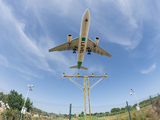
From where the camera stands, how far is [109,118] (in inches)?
744

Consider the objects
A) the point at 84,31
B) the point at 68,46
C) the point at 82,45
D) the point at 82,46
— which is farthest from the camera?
the point at 68,46

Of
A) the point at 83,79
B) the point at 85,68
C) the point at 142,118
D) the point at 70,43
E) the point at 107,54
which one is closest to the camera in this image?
the point at 142,118

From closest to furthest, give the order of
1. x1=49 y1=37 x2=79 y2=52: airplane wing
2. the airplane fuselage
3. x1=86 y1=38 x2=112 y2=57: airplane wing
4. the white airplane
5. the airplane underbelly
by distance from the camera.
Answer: the airplane fuselage < the white airplane < the airplane underbelly < x1=49 y1=37 x2=79 y2=52: airplane wing < x1=86 y1=38 x2=112 y2=57: airplane wing

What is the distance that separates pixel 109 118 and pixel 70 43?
1720cm

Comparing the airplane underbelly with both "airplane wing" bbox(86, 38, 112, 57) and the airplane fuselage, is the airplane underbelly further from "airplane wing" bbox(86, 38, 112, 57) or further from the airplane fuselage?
"airplane wing" bbox(86, 38, 112, 57)

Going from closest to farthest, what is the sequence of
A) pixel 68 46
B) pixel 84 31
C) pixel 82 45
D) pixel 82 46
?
pixel 84 31
pixel 82 45
pixel 82 46
pixel 68 46

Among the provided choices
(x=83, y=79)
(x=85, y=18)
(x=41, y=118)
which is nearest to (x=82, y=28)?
(x=85, y=18)

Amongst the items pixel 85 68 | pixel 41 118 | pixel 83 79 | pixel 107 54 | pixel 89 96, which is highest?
pixel 107 54

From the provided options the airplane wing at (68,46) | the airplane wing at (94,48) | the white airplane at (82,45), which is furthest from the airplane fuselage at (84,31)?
the airplane wing at (94,48)

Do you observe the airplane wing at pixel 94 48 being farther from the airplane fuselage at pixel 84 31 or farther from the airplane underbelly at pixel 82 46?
the airplane fuselage at pixel 84 31

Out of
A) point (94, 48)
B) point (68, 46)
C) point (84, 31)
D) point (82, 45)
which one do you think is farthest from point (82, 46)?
point (94, 48)

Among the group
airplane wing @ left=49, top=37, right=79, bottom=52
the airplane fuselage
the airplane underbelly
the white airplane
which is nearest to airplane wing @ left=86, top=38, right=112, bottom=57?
the white airplane

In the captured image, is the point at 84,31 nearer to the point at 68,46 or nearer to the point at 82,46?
the point at 82,46

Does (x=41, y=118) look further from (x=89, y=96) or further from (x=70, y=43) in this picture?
(x=70, y=43)
